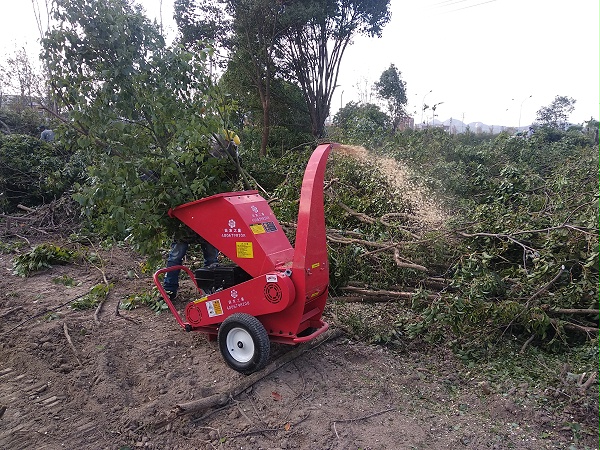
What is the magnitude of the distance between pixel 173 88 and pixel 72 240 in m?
4.82

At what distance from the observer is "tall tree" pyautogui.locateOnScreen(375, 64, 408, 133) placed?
21372mm

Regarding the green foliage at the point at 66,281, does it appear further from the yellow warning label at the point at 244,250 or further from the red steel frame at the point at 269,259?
the yellow warning label at the point at 244,250

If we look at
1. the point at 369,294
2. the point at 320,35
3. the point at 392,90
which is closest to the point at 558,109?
the point at 392,90

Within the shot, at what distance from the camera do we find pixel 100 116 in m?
3.67

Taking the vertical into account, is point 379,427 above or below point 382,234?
below

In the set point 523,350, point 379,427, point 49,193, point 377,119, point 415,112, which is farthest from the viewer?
point 377,119

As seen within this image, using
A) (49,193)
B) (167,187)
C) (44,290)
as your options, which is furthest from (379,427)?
(49,193)

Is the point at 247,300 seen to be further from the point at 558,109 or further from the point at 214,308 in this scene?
the point at 558,109

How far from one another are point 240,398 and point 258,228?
123 centimetres

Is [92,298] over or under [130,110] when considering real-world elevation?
under

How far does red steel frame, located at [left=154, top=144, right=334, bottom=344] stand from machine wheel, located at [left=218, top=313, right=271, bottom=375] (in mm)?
124

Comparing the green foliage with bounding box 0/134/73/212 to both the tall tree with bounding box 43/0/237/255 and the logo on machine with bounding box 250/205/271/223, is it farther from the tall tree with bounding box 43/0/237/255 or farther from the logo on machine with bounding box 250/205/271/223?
the logo on machine with bounding box 250/205/271/223

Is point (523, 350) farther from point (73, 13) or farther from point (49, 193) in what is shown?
point (49, 193)

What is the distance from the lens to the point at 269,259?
131 inches
